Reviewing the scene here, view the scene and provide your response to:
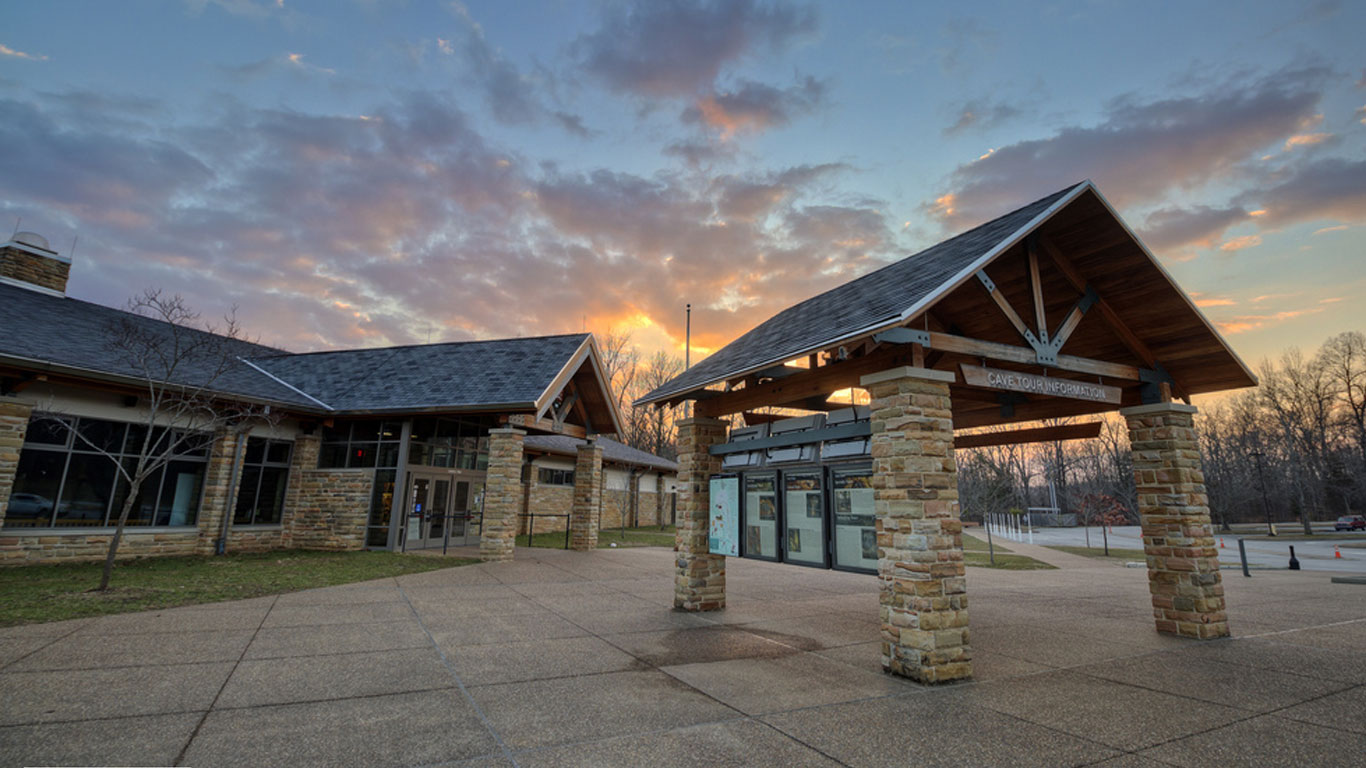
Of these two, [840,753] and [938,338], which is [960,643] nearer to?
[840,753]

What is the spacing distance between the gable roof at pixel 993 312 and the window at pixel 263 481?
13392mm

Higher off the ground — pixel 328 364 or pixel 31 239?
pixel 31 239

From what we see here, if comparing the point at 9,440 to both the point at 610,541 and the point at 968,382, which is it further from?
Answer: the point at 968,382

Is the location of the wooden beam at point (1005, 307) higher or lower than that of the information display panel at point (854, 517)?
higher

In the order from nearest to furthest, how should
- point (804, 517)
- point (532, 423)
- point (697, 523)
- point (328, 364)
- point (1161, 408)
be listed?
point (804, 517), point (1161, 408), point (697, 523), point (532, 423), point (328, 364)

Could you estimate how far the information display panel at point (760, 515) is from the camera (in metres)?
8.05

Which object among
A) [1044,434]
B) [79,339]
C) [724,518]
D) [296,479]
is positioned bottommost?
[724,518]

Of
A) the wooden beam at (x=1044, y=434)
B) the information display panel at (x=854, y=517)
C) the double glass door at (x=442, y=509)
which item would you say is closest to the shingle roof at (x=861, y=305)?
the information display panel at (x=854, y=517)

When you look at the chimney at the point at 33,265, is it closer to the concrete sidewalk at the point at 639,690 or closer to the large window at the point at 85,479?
the large window at the point at 85,479

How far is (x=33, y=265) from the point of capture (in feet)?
52.2

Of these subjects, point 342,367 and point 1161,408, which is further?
point 342,367

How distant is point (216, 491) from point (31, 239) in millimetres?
9492

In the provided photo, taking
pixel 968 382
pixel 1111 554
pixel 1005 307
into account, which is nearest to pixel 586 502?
pixel 968 382

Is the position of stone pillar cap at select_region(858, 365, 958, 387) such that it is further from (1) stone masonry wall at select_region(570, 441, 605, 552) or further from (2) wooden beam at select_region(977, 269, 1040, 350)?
(1) stone masonry wall at select_region(570, 441, 605, 552)
